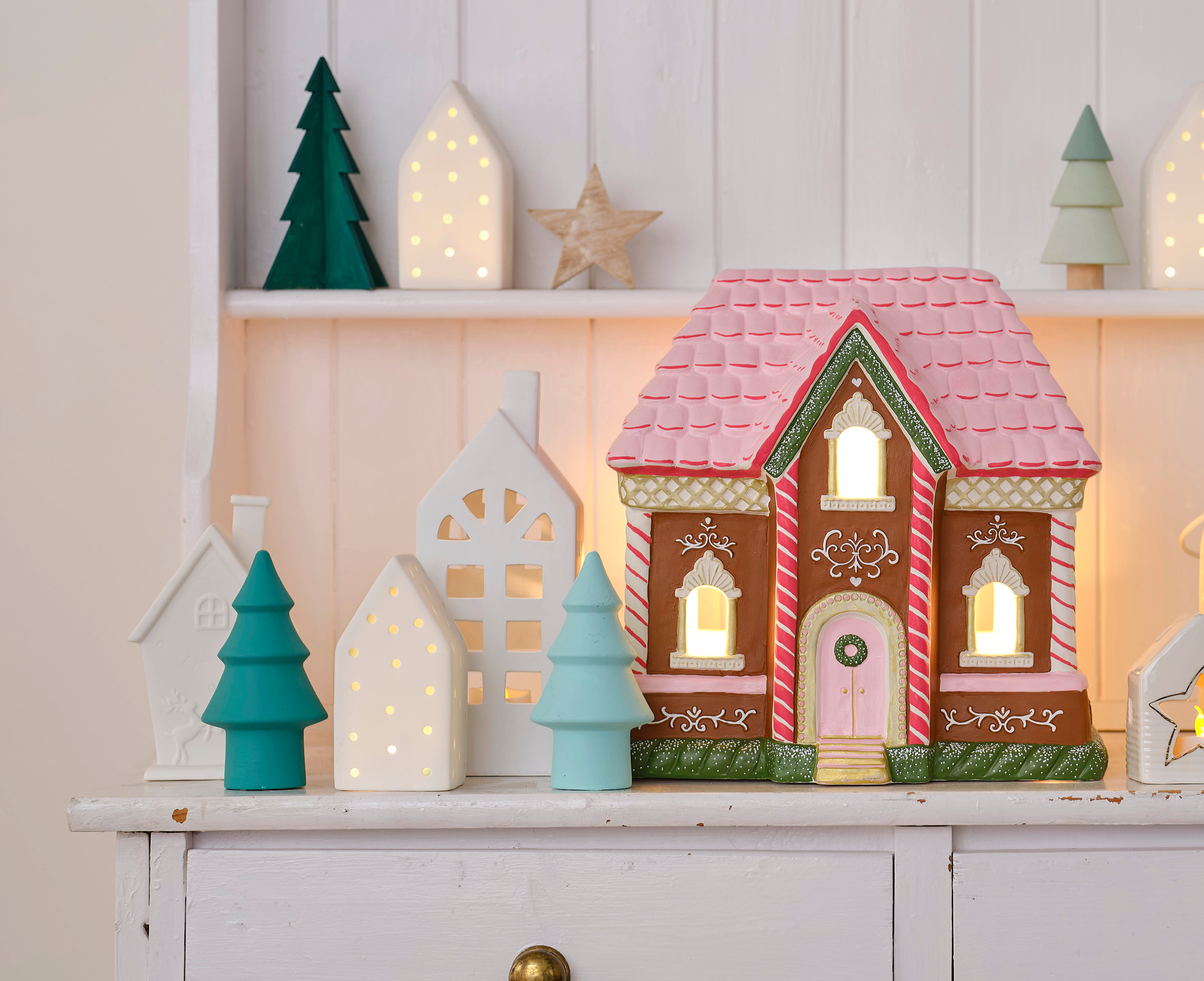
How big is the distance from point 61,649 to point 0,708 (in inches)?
3.8

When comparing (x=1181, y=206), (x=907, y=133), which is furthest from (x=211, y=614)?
(x=1181, y=206)

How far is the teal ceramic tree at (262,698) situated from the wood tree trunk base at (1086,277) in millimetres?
855

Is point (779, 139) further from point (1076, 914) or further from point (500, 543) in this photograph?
point (1076, 914)

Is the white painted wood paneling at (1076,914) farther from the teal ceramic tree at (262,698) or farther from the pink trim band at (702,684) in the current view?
the teal ceramic tree at (262,698)

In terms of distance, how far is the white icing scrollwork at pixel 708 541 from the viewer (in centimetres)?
96

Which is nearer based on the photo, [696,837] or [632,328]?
[696,837]

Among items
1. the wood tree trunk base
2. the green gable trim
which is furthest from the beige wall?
the wood tree trunk base

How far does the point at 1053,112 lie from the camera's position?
47.1 inches

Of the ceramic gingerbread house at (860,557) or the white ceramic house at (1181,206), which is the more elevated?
the white ceramic house at (1181,206)

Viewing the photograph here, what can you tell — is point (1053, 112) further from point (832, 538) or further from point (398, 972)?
point (398, 972)

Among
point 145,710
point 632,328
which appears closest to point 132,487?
point 145,710

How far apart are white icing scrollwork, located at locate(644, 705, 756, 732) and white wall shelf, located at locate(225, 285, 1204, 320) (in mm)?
425

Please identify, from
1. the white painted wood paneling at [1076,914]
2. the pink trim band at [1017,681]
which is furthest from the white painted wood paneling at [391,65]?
the white painted wood paneling at [1076,914]

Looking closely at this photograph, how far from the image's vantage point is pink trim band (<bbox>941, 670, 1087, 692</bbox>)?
3.08 feet
